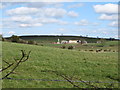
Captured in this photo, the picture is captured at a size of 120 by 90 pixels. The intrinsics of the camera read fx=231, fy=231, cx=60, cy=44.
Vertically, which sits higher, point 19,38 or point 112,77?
point 19,38

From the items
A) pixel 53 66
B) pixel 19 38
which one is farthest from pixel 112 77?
pixel 19 38

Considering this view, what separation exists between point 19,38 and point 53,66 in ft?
68.7

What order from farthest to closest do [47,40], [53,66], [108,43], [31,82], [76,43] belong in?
[108,43] < [76,43] < [47,40] < [53,66] < [31,82]

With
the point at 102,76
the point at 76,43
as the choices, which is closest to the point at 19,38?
the point at 76,43

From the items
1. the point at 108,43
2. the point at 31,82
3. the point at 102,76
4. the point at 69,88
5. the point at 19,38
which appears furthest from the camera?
the point at 108,43

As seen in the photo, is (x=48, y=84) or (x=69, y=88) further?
(x=48, y=84)

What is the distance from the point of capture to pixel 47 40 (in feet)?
126

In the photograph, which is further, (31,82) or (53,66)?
(53,66)

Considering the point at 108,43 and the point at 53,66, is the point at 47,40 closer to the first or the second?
the point at 108,43

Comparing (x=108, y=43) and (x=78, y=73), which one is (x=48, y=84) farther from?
(x=108, y=43)

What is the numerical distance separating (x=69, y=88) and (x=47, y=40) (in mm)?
31702

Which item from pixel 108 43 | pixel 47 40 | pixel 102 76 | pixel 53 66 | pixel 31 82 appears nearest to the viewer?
pixel 31 82

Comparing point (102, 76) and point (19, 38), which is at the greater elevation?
point (19, 38)

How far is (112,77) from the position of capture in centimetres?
995
